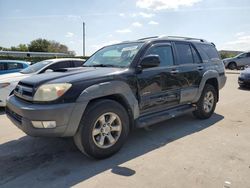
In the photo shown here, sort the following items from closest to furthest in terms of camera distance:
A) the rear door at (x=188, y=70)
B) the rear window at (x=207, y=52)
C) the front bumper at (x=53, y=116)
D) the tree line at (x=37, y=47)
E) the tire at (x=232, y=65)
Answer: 1. the front bumper at (x=53, y=116)
2. the rear door at (x=188, y=70)
3. the rear window at (x=207, y=52)
4. the tire at (x=232, y=65)
5. the tree line at (x=37, y=47)

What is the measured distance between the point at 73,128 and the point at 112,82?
2.99 ft

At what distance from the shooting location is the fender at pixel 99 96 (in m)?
3.28

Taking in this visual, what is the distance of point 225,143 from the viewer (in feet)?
13.9

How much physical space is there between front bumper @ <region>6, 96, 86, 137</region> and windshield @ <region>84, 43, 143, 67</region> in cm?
130

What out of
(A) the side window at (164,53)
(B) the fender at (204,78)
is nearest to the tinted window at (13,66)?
(A) the side window at (164,53)

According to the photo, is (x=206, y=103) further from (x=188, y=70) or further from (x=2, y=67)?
(x=2, y=67)

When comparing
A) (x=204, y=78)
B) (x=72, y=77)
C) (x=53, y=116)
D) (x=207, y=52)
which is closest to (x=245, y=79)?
(x=207, y=52)

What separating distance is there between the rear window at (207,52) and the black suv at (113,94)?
0.70 feet

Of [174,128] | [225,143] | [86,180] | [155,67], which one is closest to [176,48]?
[155,67]

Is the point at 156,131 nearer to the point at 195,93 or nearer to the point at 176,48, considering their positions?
the point at 195,93

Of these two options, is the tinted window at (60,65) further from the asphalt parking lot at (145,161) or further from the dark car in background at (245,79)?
the dark car in background at (245,79)

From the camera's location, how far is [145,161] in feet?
11.6

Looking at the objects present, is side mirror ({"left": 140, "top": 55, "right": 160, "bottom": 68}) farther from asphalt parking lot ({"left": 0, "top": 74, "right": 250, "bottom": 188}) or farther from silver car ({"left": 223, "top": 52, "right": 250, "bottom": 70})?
silver car ({"left": 223, "top": 52, "right": 250, "bottom": 70})

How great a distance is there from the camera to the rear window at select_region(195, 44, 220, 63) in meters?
5.74
